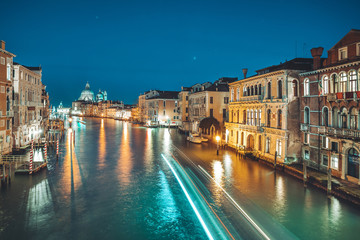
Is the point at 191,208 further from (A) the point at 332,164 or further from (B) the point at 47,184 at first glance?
(A) the point at 332,164

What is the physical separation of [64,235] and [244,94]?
30.3 metres

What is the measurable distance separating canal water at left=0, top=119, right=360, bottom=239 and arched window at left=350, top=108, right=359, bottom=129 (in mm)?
6170

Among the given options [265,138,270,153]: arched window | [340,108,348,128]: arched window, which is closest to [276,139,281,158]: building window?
[265,138,270,153]: arched window

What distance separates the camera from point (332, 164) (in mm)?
22031

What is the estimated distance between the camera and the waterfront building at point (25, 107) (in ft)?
115

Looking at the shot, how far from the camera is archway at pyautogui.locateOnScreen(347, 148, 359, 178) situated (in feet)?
64.7

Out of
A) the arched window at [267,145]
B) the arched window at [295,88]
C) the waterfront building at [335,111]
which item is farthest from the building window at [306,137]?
the arched window at [267,145]

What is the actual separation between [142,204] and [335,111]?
1798 cm

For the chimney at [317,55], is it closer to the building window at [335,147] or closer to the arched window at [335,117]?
the arched window at [335,117]

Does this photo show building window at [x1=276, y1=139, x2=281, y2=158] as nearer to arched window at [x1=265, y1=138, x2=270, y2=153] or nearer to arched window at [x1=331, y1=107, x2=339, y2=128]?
arched window at [x1=265, y1=138, x2=270, y2=153]

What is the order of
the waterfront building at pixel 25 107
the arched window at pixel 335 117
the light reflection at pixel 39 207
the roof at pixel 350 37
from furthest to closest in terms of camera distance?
the waterfront building at pixel 25 107, the arched window at pixel 335 117, the roof at pixel 350 37, the light reflection at pixel 39 207

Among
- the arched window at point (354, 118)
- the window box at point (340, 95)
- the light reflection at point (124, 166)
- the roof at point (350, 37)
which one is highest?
the roof at point (350, 37)

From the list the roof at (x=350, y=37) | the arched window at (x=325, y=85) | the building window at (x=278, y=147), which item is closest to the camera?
the roof at (x=350, y=37)

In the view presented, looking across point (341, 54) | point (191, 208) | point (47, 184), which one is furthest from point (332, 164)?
point (47, 184)
